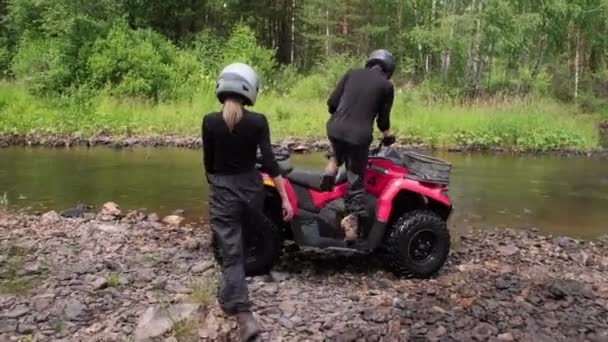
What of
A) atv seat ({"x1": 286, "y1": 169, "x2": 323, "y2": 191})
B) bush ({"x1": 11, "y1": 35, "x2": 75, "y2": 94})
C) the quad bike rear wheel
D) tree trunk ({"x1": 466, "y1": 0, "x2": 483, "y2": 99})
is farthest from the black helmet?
tree trunk ({"x1": 466, "y1": 0, "x2": 483, "y2": 99})

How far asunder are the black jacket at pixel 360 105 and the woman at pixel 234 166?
129cm

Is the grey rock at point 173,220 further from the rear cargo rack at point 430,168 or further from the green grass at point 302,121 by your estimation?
the green grass at point 302,121

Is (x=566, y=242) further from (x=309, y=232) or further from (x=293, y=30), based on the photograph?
(x=293, y=30)

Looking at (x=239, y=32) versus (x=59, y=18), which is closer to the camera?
(x=59, y=18)

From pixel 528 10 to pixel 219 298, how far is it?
2309 centimetres

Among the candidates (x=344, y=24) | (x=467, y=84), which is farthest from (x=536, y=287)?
(x=344, y=24)

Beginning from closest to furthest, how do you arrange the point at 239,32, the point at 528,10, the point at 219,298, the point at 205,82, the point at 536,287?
the point at 219,298, the point at 536,287, the point at 205,82, the point at 528,10, the point at 239,32

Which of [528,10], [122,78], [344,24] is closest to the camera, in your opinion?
[122,78]

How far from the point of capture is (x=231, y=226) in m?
4.56

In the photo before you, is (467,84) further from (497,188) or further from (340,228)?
(340,228)

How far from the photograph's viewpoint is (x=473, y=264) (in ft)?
21.6

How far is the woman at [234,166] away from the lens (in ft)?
14.3

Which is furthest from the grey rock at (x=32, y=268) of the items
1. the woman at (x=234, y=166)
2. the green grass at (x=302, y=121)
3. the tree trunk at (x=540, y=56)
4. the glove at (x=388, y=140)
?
the tree trunk at (x=540, y=56)

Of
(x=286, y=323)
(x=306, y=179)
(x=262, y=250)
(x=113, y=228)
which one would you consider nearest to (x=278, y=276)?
(x=262, y=250)
